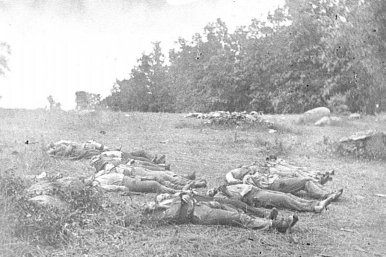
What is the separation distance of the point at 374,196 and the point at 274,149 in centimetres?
433

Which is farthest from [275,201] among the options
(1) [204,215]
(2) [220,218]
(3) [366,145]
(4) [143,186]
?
(3) [366,145]

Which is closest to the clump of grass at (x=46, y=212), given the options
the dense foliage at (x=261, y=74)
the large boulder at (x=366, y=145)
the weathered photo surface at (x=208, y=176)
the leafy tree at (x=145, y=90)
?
the weathered photo surface at (x=208, y=176)

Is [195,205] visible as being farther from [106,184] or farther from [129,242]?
[106,184]

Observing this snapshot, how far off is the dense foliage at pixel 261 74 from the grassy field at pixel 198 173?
814cm

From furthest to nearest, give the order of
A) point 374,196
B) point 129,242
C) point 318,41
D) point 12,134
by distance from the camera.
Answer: point 318,41, point 12,134, point 374,196, point 129,242

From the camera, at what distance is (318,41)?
29203mm

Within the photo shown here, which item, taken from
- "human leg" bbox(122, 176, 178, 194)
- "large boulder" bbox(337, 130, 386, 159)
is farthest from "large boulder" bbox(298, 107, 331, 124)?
"human leg" bbox(122, 176, 178, 194)

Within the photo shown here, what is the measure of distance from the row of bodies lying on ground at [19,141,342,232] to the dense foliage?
1485cm

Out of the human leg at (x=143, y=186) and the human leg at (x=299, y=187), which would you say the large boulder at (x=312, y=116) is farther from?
the human leg at (x=143, y=186)

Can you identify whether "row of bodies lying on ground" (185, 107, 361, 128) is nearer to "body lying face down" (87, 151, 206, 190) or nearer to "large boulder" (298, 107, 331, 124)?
"large boulder" (298, 107, 331, 124)

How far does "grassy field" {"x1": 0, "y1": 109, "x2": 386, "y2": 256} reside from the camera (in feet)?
16.8

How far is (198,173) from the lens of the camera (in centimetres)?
972

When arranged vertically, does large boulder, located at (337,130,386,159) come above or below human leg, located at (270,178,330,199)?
above

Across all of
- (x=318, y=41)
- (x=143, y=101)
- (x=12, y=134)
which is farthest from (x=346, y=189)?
(x=143, y=101)
